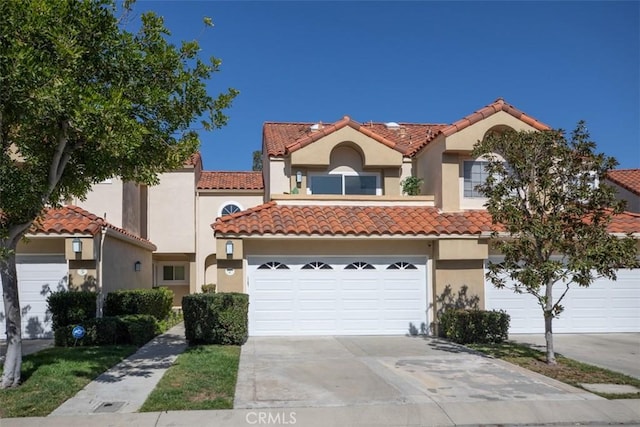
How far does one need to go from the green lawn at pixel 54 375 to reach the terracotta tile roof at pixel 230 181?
1334cm

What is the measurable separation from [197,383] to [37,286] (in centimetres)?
833

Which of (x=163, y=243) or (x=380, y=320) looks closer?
(x=380, y=320)

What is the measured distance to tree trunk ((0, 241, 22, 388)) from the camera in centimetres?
880

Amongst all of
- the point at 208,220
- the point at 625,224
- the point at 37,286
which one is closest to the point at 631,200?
the point at 625,224

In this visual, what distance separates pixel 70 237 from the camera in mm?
14914

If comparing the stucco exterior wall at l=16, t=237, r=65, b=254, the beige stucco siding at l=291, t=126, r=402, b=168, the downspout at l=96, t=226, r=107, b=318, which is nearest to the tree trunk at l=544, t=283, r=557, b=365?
the beige stucco siding at l=291, t=126, r=402, b=168

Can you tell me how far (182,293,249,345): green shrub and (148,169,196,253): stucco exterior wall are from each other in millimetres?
11923

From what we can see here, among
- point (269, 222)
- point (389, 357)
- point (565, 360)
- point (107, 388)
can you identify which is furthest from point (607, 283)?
point (107, 388)

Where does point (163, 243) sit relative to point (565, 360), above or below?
above

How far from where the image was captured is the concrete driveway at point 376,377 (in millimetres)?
8469

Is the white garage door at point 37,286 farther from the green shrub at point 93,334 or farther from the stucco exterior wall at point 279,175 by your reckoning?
the stucco exterior wall at point 279,175

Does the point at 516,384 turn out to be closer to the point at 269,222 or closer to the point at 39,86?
the point at 269,222

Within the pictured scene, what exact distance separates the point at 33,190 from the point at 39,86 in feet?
5.39

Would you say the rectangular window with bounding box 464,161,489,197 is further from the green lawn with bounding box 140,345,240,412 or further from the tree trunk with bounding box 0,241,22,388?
the tree trunk with bounding box 0,241,22,388
